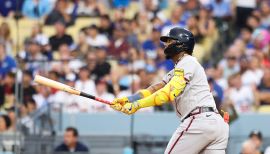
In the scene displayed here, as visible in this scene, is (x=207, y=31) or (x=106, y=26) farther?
(x=106, y=26)

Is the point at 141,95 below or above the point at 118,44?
below

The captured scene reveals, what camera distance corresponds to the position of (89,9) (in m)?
17.0

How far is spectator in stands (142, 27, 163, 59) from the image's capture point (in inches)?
605

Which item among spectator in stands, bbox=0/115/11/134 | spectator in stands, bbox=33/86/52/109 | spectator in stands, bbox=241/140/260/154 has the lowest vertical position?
spectator in stands, bbox=241/140/260/154

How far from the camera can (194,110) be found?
329 inches

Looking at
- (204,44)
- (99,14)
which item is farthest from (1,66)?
(204,44)

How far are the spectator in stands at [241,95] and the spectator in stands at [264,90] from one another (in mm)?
125

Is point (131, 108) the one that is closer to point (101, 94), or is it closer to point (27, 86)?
point (27, 86)

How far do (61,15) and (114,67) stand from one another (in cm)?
264

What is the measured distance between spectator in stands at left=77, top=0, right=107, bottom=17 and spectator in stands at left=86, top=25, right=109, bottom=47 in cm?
78

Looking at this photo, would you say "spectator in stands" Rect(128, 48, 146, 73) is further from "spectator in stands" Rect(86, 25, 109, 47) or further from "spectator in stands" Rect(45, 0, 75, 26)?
"spectator in stands" Rect(45, 0, 75, 26)

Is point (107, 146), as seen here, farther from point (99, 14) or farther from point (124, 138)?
point (99, 14)

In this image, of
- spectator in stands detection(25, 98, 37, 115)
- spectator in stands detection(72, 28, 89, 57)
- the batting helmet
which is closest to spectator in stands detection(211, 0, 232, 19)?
spectator in stands detection(72, 28, 89, 57)

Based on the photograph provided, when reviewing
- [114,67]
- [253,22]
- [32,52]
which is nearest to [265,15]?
[253,22]
